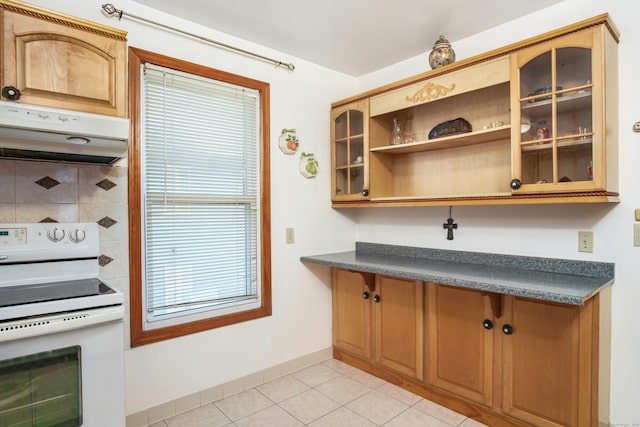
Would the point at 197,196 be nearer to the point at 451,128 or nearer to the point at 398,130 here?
the point at 398,130

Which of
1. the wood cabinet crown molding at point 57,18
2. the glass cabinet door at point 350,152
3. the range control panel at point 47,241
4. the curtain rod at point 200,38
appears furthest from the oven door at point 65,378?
the glass cabinet door at point 350,152

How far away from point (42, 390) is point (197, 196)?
49.5 inches

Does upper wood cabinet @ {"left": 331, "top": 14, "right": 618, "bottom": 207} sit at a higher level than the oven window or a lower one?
higher

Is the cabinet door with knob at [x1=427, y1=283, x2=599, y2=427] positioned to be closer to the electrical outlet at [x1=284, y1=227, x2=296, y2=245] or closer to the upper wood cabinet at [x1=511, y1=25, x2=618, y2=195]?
the upper wood cabinet at [x1=511, y1=25, x2=618, y2=195]

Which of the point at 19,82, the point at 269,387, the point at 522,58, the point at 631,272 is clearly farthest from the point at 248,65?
the point at 631,272

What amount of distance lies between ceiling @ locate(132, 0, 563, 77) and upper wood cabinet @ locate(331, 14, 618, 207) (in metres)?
0.33

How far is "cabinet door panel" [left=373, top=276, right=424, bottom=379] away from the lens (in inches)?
92.4

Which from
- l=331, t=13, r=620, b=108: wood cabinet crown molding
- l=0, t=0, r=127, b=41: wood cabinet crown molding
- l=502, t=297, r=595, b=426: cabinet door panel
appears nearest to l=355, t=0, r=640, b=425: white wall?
l=331, t=13, r=620, b=108: wood cabinet crown molding

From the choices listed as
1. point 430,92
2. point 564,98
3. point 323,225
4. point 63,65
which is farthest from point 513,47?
point 63,65

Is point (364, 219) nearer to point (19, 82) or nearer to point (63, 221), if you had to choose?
point (63, 221)

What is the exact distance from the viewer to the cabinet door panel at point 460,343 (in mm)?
2023

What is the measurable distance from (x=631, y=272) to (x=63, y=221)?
2.88 meters

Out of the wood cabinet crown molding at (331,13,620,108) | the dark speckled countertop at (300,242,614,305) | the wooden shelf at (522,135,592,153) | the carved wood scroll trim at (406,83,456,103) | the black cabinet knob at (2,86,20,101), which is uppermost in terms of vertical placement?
the wood cabinet crown molding at (331,13,620,108)

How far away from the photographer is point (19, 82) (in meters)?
1.44
